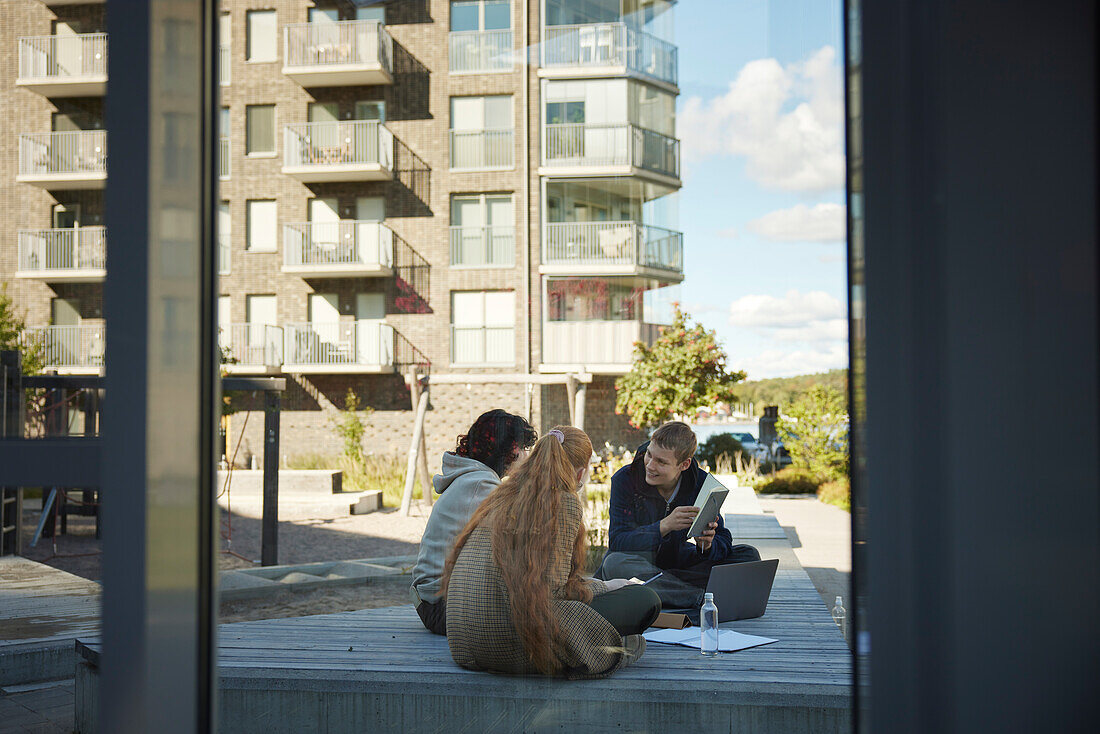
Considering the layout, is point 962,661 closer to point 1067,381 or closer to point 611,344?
point 1067,381

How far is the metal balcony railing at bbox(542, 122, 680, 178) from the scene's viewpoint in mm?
1865

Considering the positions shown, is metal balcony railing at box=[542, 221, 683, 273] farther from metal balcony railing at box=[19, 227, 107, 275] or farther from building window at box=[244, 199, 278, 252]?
metal balcony railing at box=[19, 227, 107, 275]

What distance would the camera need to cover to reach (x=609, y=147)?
2176mm

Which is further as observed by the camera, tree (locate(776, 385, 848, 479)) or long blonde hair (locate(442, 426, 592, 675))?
long blonde hair (locate(442, 426, 592, 675))

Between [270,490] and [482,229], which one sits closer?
[482,229]

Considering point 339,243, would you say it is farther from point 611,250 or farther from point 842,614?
point 842,614

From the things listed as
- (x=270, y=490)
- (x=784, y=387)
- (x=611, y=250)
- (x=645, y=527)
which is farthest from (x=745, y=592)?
(x=270, y=490)

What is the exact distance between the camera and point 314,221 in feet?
10.0

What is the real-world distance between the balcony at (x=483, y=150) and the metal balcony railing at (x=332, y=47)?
39 centimetres

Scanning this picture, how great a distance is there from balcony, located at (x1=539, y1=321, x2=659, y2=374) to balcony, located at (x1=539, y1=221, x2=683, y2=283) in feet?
0.49

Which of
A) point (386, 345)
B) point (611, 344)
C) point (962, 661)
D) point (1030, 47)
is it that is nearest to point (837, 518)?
point (962, 661)

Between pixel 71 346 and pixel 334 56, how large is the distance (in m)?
2.06

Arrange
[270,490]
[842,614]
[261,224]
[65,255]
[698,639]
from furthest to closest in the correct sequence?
[270,490] → [698,639] → [261,224] → [842,614] → [65,255]

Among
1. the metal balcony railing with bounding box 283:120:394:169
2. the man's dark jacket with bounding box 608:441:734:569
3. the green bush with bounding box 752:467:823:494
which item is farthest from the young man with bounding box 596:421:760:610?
the metal balcony railing with bounding box 283:120:394:169
